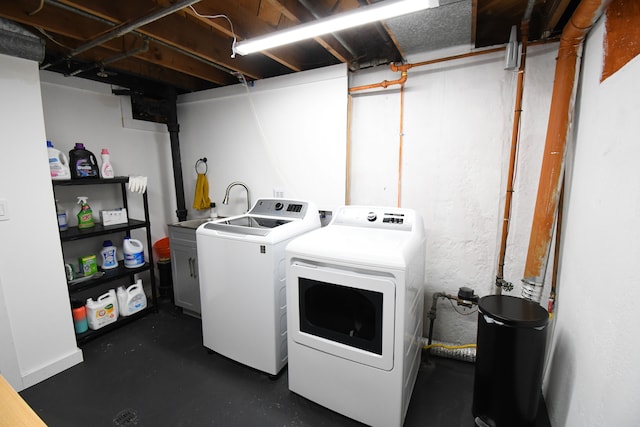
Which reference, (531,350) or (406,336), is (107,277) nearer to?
(406,336)

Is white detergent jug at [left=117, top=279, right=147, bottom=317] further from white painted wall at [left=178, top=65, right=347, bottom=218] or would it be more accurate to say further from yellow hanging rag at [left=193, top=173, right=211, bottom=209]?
white painted wall at [left=178, top=65, right=347, bottom=218]

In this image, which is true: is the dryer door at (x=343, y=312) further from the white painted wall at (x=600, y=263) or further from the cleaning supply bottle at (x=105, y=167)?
the cleaning supply bottle at (x=105, y=167)

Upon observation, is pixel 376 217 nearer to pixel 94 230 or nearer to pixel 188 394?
pixel 188 394

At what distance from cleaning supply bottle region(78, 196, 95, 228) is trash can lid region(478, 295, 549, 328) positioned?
3.16 meters

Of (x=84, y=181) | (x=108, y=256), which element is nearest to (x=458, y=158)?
(x=84, y=181)

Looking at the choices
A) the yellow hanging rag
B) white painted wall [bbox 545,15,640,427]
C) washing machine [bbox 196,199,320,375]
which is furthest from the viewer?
the yellow hanging rag

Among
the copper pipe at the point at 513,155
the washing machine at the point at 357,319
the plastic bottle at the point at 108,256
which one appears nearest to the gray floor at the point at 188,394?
the washing machine at the point at 357,319

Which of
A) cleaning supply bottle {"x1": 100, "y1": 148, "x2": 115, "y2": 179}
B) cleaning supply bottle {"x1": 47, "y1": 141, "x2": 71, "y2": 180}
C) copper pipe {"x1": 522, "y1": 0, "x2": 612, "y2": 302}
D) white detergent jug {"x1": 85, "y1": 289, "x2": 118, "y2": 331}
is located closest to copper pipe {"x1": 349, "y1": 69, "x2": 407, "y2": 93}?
copper pipe {"x1": 522, "y1": 0, "x2": 612, "y2": 302}

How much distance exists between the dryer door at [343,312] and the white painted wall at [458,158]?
A: 970 millimetres

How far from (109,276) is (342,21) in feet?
9.03

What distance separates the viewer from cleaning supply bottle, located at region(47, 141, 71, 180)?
2.19 meters

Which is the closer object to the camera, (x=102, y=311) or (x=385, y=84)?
(x=385, y=84)

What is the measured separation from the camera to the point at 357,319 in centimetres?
161

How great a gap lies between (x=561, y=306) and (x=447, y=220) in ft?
2.76
